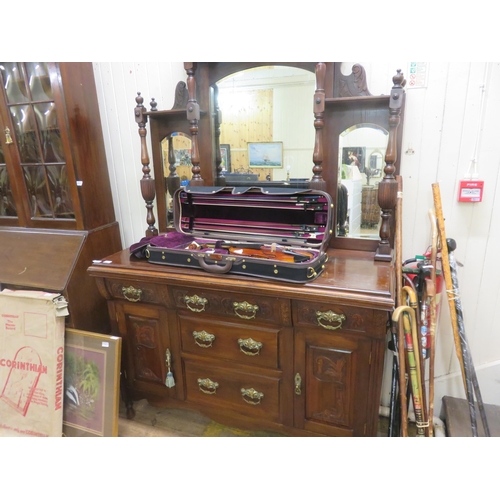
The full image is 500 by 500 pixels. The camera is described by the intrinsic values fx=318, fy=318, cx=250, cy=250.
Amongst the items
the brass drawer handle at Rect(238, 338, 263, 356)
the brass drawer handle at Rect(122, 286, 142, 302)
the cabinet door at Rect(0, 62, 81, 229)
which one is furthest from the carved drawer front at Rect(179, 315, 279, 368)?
the cabinet door at Rect(0, 62, 81, 229)

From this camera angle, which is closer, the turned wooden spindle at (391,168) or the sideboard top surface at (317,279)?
the sideboard top surface at (317,279)

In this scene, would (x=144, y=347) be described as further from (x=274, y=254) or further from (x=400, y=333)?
(x=400, y=333)

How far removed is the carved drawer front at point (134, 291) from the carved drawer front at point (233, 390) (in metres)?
0.35

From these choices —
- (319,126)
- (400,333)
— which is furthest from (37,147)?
(400,333)

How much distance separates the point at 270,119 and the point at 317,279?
34.0 inches

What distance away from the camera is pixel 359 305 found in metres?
1.09

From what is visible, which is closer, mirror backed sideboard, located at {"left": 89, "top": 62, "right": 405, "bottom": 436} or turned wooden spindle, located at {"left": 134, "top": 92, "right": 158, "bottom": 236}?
mirror backed sideboard, located at {"left": 89, "top": 62, "right": 405, "bottom": 436}

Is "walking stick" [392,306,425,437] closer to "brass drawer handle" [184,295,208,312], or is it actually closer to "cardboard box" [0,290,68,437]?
"brass drawer handle" [184,295,208,312]

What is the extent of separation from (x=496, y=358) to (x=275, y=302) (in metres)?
1.23

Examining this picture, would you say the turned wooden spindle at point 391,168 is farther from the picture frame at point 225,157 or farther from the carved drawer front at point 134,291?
the carved drawer front at point 134,291

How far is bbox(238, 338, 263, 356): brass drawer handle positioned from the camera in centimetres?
132

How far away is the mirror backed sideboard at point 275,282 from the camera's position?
3.96 ft

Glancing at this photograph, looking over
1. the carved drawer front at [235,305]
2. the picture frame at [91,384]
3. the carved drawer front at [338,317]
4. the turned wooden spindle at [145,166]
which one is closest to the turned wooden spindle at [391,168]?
the carved drawer front at [338,317]

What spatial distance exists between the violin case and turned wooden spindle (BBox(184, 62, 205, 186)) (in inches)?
5.5
